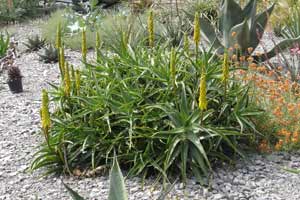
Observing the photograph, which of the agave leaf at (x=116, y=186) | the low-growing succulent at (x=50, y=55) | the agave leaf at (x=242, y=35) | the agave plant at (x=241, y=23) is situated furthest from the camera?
the low-growing succulent at (x=50, y=55)

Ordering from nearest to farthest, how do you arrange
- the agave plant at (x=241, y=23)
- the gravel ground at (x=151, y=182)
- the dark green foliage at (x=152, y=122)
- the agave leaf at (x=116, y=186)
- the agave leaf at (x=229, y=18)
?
1. the agave leaf at (x=116, y=186)
2. the gravel ground at (x=151, y=182)
3. the dark green foliage at (x=152, y=122)
4. the agave plant at (x=241, y=23)
5. the agave leaf at (x=229, y=18)

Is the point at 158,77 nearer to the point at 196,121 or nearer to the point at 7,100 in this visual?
the point at 196,121

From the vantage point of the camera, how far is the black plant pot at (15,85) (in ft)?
21.6

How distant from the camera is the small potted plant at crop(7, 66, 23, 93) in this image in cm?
655

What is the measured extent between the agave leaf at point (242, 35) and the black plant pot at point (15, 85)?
256cm

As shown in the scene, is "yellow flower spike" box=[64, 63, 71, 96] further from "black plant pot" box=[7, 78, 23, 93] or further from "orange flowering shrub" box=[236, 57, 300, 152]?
"black plant pot" box=[7, 78, 23, 93]

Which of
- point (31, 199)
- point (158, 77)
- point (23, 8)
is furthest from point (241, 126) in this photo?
point (23, 8)

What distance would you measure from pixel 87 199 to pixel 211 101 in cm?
130

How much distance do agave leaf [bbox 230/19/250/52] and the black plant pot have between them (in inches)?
101

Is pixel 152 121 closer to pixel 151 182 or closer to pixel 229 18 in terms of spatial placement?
pixel 151 182

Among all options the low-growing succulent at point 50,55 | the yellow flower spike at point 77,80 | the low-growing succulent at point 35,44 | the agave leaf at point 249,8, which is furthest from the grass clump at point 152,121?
the low-growing succulent at point 35,44

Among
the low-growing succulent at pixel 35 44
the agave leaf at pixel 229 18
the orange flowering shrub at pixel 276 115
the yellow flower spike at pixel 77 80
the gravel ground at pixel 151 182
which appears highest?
the agave leaf at pixel 229 18

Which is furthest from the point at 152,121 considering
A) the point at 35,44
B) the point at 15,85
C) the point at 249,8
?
the point at 35,44

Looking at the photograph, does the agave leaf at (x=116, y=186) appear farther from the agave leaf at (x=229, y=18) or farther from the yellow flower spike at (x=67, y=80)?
the agave leaf at (x=229, y=18)
